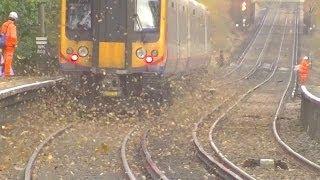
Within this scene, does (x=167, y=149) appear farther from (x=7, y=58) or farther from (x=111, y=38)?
(x=7, y=58)

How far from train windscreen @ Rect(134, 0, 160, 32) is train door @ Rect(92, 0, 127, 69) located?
369 mm

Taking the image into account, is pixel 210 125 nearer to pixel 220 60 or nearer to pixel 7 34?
pixel 7 34

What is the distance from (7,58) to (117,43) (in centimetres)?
312

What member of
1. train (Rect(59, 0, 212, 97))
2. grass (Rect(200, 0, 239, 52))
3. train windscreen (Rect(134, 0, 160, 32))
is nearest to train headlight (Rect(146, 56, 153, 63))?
train (Rect(59, 0, 212, 97))

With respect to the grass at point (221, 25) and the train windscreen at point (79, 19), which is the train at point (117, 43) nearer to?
the train windscreen at point (79, 19)

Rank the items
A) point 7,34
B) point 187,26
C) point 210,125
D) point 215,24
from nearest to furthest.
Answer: point 210,125, point 7,34, point 187,26, point 215,24

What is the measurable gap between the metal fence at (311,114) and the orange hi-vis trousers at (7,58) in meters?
7.37

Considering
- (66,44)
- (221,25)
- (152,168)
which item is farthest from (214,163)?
(221,25)

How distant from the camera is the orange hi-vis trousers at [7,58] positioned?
53.3ft

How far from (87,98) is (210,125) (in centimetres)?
326

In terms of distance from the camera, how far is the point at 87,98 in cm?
1608

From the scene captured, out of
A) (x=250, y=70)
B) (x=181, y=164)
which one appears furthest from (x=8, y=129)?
(x=250, y=70)

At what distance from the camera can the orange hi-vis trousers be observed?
16.2 meters

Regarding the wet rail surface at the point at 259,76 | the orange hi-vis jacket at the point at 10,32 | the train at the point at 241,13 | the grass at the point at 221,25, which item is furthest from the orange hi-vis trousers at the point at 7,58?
A: the train at the point at 241,13
